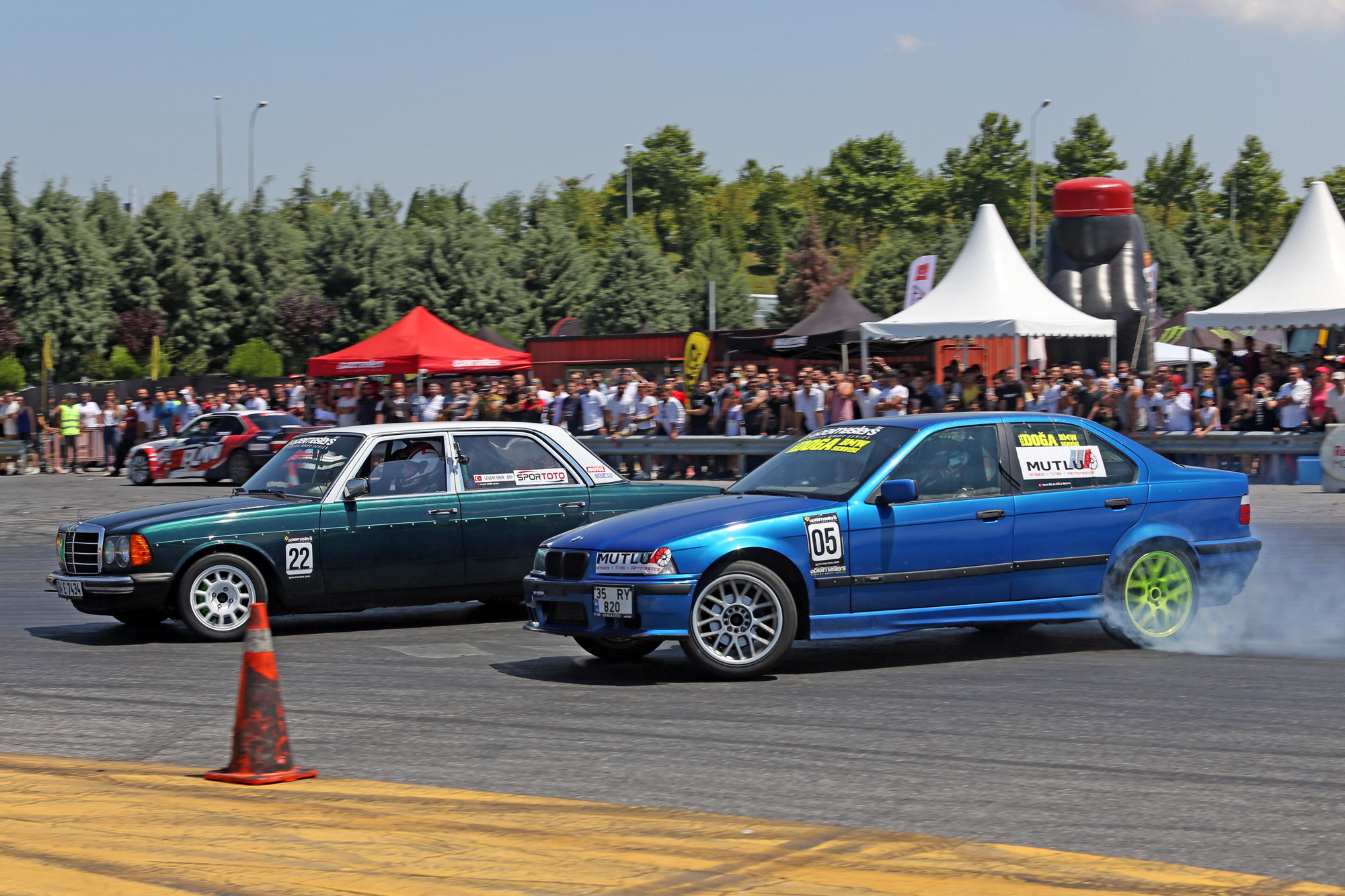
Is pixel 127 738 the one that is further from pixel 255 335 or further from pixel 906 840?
pixel 255 335

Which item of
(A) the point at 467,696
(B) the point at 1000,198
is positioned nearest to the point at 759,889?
(A) the point at 467,696

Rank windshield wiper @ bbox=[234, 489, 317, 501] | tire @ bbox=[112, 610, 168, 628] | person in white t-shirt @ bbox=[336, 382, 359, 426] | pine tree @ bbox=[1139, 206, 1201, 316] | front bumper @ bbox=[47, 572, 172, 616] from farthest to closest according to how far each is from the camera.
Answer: pine tree @ bbox=[1139, 206, 1201, 316] < person in white t-shirt @ bbox=[336, 382, 359, 426] < windshield wiper @ bbox=[234, 489, 317, 501] < tire @ bbox=[112, 610, 168, 628] < front bumper @ bbox=[47, 572, 172, 616]

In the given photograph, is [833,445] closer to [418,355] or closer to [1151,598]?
[1151,598]

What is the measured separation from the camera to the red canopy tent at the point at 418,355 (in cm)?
2798

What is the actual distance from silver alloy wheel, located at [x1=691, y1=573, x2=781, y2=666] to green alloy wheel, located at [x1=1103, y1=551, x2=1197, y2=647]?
2.23 m

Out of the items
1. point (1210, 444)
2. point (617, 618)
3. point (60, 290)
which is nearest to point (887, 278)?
point (60, 290)

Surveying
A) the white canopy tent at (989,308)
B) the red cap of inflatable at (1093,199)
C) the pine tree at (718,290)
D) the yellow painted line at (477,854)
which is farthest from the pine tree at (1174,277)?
the yellow painted line at (477,854)

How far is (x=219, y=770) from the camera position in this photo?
242 inches

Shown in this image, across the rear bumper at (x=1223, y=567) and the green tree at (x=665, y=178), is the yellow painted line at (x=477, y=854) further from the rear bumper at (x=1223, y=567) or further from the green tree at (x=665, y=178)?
the green tree at (x=665, y=178)

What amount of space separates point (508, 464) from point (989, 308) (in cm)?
1529

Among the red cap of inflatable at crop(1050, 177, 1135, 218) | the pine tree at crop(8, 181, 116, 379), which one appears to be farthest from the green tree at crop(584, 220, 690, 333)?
the red cap of inflatable at crop(1050, 177, 1135, 218)

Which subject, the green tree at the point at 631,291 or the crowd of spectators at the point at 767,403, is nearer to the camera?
the crowd of spectators at the point at 767,403

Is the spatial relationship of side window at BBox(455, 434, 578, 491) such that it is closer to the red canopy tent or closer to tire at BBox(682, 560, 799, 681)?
tire at BBox(682, 560, 799, 681)

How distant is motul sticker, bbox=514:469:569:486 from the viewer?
421 inches
